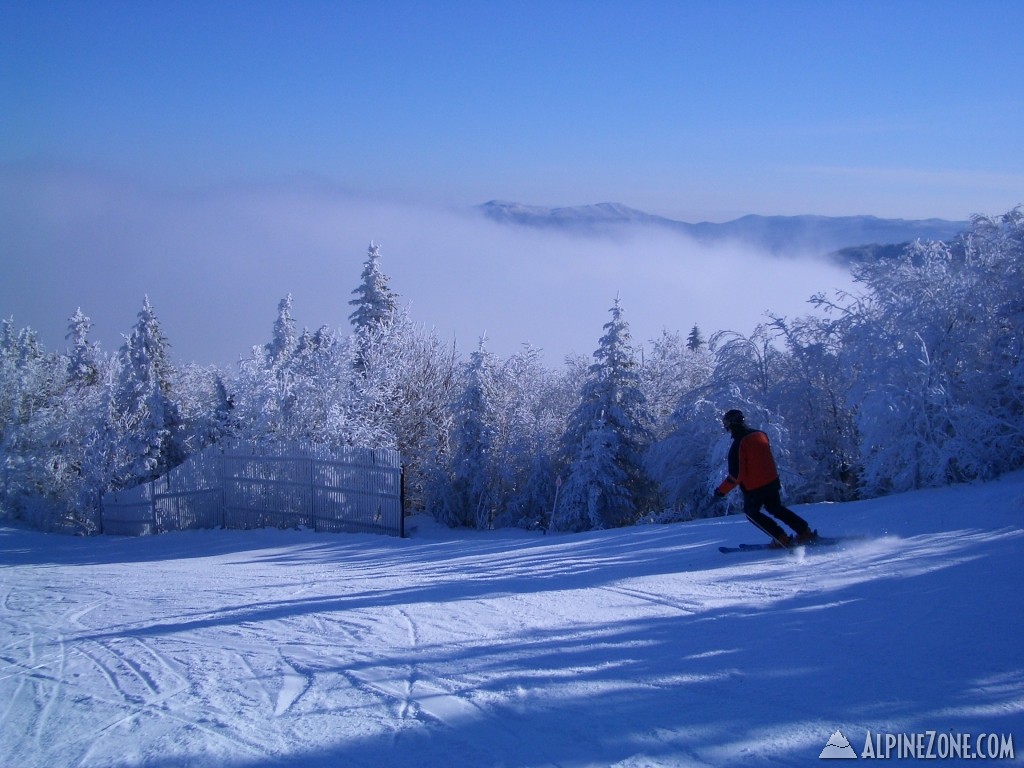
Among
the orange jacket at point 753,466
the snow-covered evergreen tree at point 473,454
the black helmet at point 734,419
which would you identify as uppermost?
the black helmet at point 734,419

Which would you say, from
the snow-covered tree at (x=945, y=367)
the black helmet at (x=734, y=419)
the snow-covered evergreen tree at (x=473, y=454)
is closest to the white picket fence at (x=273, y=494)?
the snow-covered tree at (x=945, y=367)

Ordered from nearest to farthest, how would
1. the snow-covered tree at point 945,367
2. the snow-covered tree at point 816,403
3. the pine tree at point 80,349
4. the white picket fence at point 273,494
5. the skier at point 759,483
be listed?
the skier at point 759,483, the snow-covered tree at point 945,367, the white picket fence at point 273,494, the snow-covered tree at point 816,403, the pine tree at point 80,349

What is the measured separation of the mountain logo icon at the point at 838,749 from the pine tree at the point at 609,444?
22.8m

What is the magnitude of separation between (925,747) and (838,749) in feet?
1.40

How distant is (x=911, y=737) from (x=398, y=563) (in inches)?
308

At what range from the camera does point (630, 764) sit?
13.3 ft

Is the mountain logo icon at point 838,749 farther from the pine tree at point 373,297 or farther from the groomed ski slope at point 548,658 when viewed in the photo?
the pine tree at point 373,297

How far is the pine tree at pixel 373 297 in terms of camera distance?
41625 mm

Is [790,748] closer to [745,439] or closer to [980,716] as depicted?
[980,716]

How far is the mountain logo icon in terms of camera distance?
409 centimetres

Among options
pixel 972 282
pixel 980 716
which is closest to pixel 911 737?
pixel 980 716

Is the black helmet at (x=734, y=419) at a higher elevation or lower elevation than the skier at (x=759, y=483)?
higher

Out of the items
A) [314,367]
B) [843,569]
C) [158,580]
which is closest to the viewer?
[843,569]

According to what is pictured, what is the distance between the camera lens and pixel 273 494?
19594mm
